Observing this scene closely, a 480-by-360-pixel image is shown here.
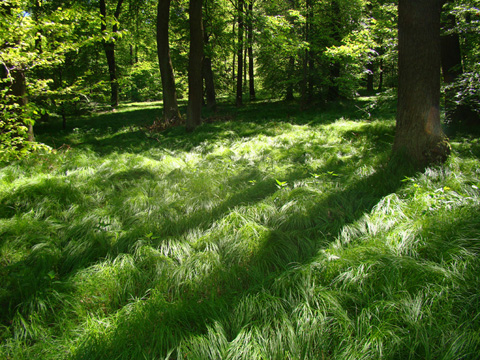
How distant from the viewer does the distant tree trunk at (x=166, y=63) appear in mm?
9289

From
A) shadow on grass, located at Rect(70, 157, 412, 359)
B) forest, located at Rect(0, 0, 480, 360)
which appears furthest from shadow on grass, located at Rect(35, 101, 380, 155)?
shadow on grass, located at Rect(70, 157, 412, 359)

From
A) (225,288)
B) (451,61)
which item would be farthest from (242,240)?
(451,61)

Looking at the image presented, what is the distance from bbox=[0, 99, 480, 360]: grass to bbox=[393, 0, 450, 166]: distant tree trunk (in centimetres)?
33

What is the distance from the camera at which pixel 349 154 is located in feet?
17.2

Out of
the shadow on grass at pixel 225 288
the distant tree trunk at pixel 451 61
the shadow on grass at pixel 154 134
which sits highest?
the distant tree trunk at pixel 451 61

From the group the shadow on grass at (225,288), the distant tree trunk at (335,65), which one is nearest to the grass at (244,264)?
the shadow on grass at (225,288)

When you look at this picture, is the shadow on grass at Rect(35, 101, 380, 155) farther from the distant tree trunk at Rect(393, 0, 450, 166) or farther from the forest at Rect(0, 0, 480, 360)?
the distant tree trunk at Rect(393, 0, 450, 166)

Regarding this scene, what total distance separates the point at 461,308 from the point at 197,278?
1.82 m

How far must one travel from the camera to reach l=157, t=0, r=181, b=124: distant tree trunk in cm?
929

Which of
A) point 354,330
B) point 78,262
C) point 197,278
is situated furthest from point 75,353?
point 354,330

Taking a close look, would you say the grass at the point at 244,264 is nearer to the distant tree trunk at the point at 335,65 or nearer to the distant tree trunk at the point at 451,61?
the distant tree trunk at the point at 451,61

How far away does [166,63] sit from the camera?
31.4 feet

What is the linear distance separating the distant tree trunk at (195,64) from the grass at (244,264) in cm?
468

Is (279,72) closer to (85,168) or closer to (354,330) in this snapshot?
(85,168)
